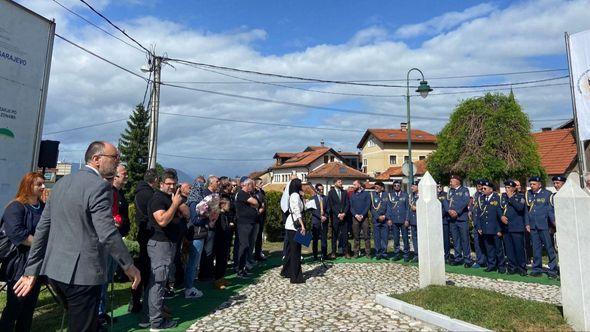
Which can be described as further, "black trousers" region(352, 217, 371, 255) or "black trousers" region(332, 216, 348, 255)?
"black trousers" region(332, 216, 348, 255)

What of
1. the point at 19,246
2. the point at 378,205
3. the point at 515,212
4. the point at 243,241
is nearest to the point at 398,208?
the point at 378,205

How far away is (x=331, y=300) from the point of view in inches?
245

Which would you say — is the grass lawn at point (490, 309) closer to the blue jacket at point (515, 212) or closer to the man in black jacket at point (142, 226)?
the blue jacket at point (515, 212)

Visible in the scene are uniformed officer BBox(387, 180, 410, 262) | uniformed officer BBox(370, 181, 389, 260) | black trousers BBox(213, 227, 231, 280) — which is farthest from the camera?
uniformed officer BBox(370, 181, 389, 260)

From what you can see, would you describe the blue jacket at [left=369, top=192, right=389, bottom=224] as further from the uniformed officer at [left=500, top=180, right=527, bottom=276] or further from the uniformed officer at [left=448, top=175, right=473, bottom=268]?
the uniformed officer at [left=500, top=180, right=527, bottom=276]

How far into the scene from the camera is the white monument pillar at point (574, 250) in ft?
14.2

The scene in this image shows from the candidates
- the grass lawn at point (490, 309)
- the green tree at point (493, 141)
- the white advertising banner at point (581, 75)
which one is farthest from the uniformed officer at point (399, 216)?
the green tree at point (493, 141)

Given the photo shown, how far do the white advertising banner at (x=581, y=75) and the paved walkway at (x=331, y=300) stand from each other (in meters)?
3.99

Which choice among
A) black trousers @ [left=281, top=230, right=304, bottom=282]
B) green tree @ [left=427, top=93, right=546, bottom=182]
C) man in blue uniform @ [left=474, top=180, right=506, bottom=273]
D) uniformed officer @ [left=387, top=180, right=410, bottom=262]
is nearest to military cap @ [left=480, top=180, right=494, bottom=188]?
man in blue uniform @ [left=474, top=180, right=506, bottom=273]

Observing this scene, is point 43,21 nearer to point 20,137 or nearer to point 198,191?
point 20,137

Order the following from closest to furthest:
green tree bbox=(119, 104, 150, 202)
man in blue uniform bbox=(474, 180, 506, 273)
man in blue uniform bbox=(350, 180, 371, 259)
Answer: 1. man in blue uniform bbox=(474, 180, 506, 273)
2. man in blue uniform bbox=(350, 180, 371, 259)
3. green tree bbox=(119, 104, 150, 202)

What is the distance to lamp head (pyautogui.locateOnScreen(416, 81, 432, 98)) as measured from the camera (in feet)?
58.0

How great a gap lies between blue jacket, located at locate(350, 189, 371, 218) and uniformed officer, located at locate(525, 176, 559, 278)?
364cm

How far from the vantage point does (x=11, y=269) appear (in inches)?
174
